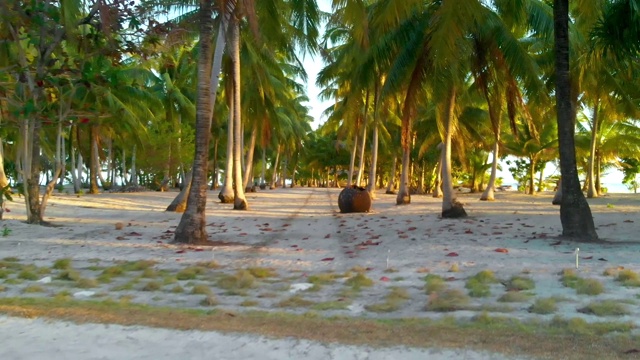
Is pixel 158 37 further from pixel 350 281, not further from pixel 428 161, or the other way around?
pixel 428 161

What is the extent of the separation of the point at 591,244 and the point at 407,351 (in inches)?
A: 287

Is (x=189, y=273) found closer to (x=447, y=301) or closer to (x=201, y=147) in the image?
(x=447, y=301)

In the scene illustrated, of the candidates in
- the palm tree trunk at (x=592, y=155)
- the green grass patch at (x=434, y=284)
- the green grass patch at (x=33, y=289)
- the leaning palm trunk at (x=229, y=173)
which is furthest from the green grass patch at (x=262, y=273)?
the palm tree trunk at (x=592, y=155)

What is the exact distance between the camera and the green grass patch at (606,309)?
5.63 m

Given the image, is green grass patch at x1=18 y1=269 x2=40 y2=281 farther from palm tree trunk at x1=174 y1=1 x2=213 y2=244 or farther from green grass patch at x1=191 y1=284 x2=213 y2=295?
palm tree trunk at x1=174 y1=1 x2=213 y2=244

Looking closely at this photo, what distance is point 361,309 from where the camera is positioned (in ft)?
20.7

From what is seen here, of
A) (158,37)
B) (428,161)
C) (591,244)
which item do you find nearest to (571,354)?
(591,244)

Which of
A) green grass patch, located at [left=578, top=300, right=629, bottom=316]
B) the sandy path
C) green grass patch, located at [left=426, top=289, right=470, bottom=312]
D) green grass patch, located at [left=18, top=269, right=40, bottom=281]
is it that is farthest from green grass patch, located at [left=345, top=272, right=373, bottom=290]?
green grass patch, located at [left=18, top=269, right=40, bottom=281]

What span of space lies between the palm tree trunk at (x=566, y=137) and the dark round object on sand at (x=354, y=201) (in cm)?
1014

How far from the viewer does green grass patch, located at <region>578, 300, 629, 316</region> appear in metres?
5.63

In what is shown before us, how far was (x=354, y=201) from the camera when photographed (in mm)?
20828

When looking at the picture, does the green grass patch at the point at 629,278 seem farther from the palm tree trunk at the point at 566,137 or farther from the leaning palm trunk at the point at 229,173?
the leaning palm trunk at the point at 229,173

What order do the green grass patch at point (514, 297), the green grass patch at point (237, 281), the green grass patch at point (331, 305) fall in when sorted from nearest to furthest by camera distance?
1. the green grass patch at point (331, 305)
2. the green grass patch at point (514, 297)
3. the green grass patch at point (237, 281)

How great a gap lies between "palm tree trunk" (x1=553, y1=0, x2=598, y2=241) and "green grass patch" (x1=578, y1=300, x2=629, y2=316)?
5.42m
